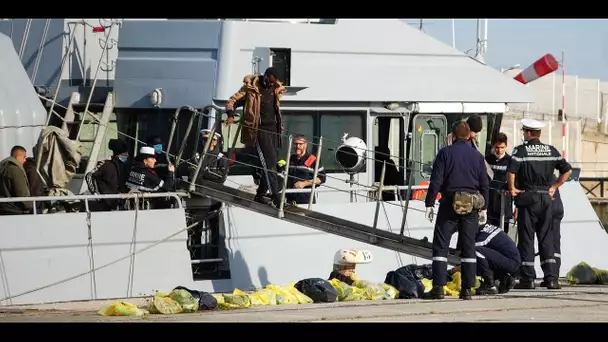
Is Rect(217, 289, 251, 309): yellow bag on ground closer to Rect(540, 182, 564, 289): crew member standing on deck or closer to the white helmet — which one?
the white helmet

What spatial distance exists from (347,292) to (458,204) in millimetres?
1332

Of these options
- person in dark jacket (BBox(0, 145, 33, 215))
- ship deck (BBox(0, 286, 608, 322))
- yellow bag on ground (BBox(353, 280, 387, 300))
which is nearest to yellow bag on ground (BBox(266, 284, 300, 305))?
ship deck (BBox(0, 286, 608, 322))

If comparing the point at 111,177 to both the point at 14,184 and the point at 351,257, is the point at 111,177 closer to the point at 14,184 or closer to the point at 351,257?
the point at 14,184

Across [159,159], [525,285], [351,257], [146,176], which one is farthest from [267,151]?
[525,285]

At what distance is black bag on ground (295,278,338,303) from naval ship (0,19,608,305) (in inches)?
73.1

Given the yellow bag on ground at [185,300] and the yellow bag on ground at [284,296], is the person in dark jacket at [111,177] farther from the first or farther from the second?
the yellow bag on ground at [185,300]

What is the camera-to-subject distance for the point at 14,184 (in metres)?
13.3

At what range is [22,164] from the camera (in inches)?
533

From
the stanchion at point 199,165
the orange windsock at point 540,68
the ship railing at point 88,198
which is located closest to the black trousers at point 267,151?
the stanchion at point 199,165

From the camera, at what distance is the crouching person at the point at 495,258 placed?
38.1 feet

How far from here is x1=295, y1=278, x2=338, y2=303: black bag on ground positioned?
11156 millimetres
